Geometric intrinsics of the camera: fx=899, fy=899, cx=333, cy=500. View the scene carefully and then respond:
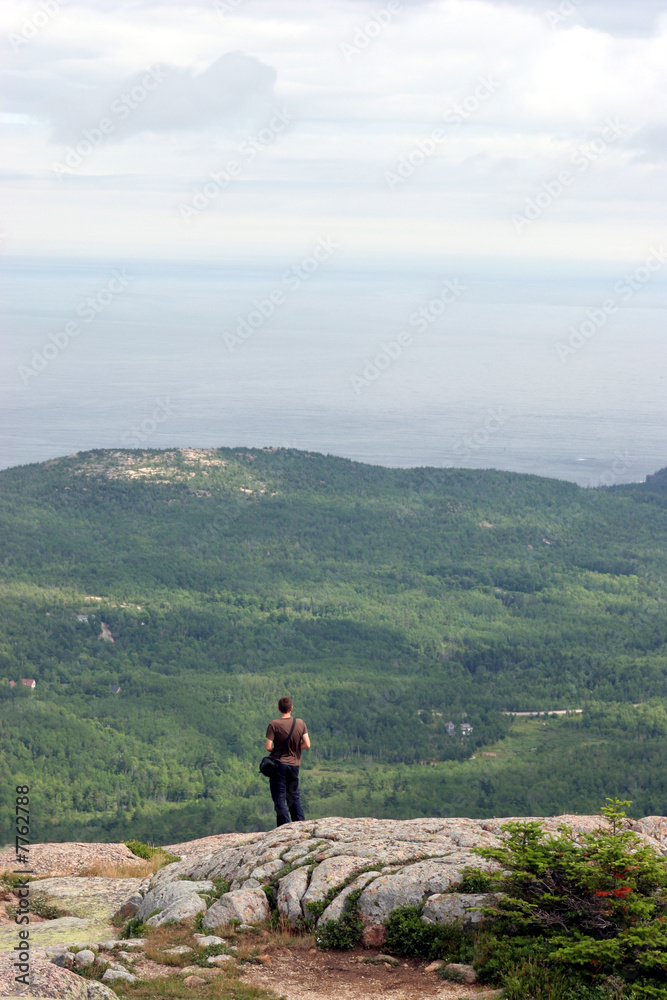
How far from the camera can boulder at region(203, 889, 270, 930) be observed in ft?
50.5

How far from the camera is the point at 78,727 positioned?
8075 cm

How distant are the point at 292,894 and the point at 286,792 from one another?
12.4 feet

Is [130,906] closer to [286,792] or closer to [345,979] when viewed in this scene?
[286,792]

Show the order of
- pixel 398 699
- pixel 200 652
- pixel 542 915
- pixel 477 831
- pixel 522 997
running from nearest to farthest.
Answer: pixel 522 997 → pixel 542 915 → pixel 477 831 → pixel 398 699 → pixel 200 652

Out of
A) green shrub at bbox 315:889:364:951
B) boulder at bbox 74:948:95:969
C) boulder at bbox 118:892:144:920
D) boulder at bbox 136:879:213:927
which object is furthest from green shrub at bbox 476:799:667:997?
boulder at bbox 118:892:144:920

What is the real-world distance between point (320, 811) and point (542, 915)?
56522 mm

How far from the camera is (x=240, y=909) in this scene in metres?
15.5

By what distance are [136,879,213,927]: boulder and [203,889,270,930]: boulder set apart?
47cm

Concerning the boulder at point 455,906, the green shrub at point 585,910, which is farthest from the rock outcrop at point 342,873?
the green shrub at point 585,910

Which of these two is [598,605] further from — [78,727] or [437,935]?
[437,935]

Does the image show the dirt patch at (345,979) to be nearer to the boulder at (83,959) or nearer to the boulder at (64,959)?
the boulder at (83,959)

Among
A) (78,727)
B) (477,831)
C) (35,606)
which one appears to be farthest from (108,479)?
(477,831)

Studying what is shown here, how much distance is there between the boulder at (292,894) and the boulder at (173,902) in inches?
60.2

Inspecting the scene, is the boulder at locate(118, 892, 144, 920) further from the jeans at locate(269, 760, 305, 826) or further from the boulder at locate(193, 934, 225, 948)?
the jeans at locate(269, 760, 305, 826)
